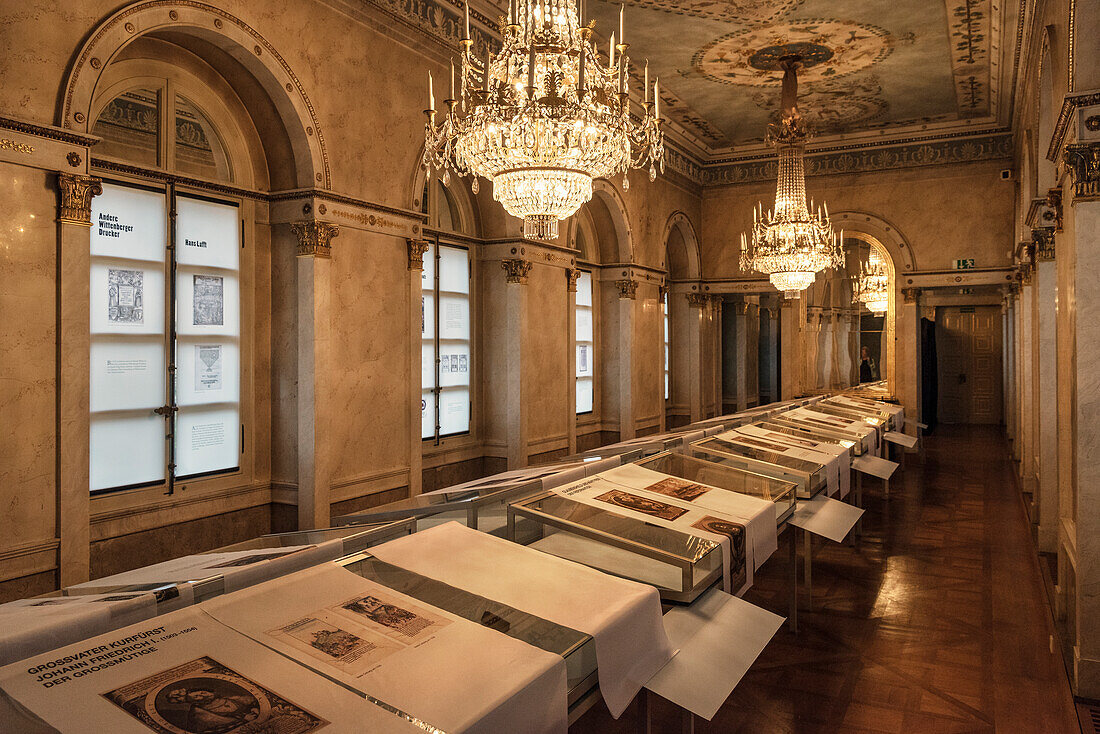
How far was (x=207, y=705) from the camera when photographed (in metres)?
1.52

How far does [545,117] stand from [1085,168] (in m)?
3.04

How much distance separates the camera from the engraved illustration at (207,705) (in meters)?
1.46

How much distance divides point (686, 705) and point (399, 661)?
972mm

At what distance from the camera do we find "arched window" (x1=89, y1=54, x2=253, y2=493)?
17.2 ft

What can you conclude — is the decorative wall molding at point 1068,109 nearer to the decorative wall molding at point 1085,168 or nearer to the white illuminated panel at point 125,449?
the decorative wall molding at point 1085,168

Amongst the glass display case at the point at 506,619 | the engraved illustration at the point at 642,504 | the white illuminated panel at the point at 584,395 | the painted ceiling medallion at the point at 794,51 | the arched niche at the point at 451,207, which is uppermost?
the painted ceiling medallion at the point at 794,51

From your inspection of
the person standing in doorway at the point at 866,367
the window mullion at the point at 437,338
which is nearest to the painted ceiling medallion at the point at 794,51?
the window mullion at the point at 437,338

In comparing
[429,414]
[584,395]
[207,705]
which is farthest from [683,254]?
[207,705]

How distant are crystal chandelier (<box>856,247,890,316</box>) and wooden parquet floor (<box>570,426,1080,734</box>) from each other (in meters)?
7.04

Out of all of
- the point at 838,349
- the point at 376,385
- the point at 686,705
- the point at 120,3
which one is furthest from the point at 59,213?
→ the point at 838,349

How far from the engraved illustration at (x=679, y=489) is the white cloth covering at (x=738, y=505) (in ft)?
0.09

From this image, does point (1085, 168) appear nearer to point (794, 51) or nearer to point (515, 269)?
point (515, 269)

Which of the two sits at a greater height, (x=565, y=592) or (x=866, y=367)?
(x=866, y=367)

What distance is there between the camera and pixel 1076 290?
13.9ft
